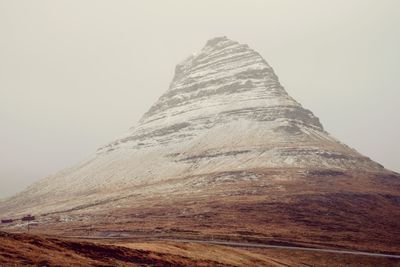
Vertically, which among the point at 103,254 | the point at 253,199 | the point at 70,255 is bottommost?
the point at 253,199

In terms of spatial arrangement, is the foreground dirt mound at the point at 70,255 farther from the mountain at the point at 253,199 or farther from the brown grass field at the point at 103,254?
the mountain at the point at 253,199

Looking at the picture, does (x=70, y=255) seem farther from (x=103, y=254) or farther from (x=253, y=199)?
(x=253, y=199)

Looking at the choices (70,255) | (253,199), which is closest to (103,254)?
(70,255)

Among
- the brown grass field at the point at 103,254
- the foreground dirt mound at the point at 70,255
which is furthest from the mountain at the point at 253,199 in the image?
the foreground dirt mound at the point at 70,255

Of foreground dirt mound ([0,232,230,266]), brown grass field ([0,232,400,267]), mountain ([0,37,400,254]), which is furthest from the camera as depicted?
mountain ([0,37,400,254])

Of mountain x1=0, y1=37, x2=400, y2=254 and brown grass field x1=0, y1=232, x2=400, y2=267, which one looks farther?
mountain x1=0, y1=37, x2=400, y2=254

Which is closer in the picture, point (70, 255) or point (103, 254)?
point (70, 255)

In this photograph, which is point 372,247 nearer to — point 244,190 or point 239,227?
point 239,227

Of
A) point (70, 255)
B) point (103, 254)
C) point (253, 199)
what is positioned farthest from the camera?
point (253, 199)

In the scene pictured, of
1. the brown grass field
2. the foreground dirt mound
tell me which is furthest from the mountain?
the foreground dirt mound

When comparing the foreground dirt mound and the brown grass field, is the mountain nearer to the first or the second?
Answer: the brown grass field

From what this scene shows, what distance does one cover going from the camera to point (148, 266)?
1483 inches

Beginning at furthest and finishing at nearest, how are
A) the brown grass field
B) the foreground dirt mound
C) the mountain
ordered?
the mountain
the brown grass field
the foreground dirt mound

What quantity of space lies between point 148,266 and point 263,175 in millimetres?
125462
